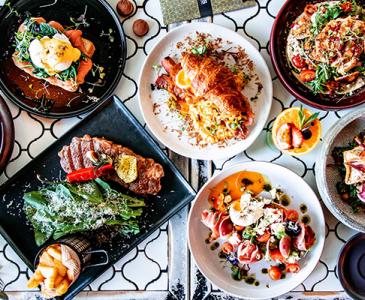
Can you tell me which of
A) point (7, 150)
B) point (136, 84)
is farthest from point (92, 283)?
point (136, 84)

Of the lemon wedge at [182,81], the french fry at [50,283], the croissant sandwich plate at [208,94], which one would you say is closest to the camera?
the french fry at [50,283]

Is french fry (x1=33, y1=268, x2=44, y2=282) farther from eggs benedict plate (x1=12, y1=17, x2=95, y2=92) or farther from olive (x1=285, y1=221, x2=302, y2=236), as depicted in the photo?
olive (x1=285, y1=221, x2=302, y2=236)

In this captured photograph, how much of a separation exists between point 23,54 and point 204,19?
938 millimetres

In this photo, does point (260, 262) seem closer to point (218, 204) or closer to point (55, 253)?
point (218, 204)

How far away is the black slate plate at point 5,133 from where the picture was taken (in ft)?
9.36

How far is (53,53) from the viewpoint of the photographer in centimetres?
272

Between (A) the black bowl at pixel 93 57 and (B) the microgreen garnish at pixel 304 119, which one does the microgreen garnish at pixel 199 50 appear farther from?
(B) the microgreen garnish at pixel 304 119

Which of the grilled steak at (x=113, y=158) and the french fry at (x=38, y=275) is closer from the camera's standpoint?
the french fry at (x=38, y=275)

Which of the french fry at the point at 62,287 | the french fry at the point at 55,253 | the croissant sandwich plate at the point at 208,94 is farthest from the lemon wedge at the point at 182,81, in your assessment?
the french fry at the point at 62,287

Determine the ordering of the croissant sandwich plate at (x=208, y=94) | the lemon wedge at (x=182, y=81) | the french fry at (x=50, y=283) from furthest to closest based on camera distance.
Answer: the lemon wedge at (x=182, y=81) → the croissant sandwich plate at (x=208, y=94) → the french fry at (x=50, y=283)

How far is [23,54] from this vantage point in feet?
9.12

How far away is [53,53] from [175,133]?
721mm

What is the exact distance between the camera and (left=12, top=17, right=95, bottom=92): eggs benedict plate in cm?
273

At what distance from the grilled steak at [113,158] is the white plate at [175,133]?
15 centimetres
